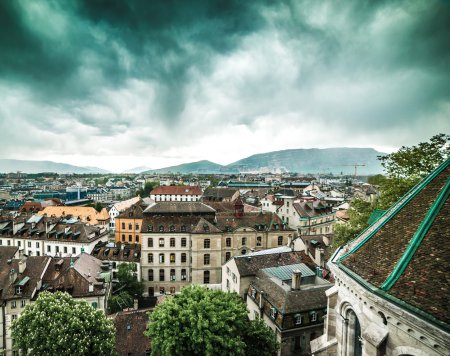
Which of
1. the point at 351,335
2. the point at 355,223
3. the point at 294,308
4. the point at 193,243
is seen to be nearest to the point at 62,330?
the point at 294,308

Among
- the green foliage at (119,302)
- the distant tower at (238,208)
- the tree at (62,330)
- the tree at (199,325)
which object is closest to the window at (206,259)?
the distant tower at (238,208)

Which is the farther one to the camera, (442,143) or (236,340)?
(442,143)

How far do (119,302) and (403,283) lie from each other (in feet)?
129

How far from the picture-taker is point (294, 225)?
69625 millimetres

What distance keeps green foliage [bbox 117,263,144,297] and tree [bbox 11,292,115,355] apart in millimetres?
19820

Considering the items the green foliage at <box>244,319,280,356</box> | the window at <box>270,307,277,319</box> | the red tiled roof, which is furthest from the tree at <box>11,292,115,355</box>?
the red tiled roof

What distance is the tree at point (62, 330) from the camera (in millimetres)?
21672

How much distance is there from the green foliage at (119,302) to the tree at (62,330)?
611 inches

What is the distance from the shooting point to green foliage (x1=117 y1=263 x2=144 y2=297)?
143 feet

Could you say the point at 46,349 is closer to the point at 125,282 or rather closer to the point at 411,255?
the point at 125,282

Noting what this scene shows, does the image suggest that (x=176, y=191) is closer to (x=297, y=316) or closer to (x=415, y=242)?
(x=297, y=316)

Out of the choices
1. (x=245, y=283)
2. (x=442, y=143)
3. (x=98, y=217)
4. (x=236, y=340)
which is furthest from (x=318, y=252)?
(x=98, y=217)

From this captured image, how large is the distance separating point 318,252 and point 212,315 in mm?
26354

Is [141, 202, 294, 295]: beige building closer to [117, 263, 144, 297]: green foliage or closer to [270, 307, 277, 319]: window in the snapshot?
[117, 263, 144, 297]: green foliage
